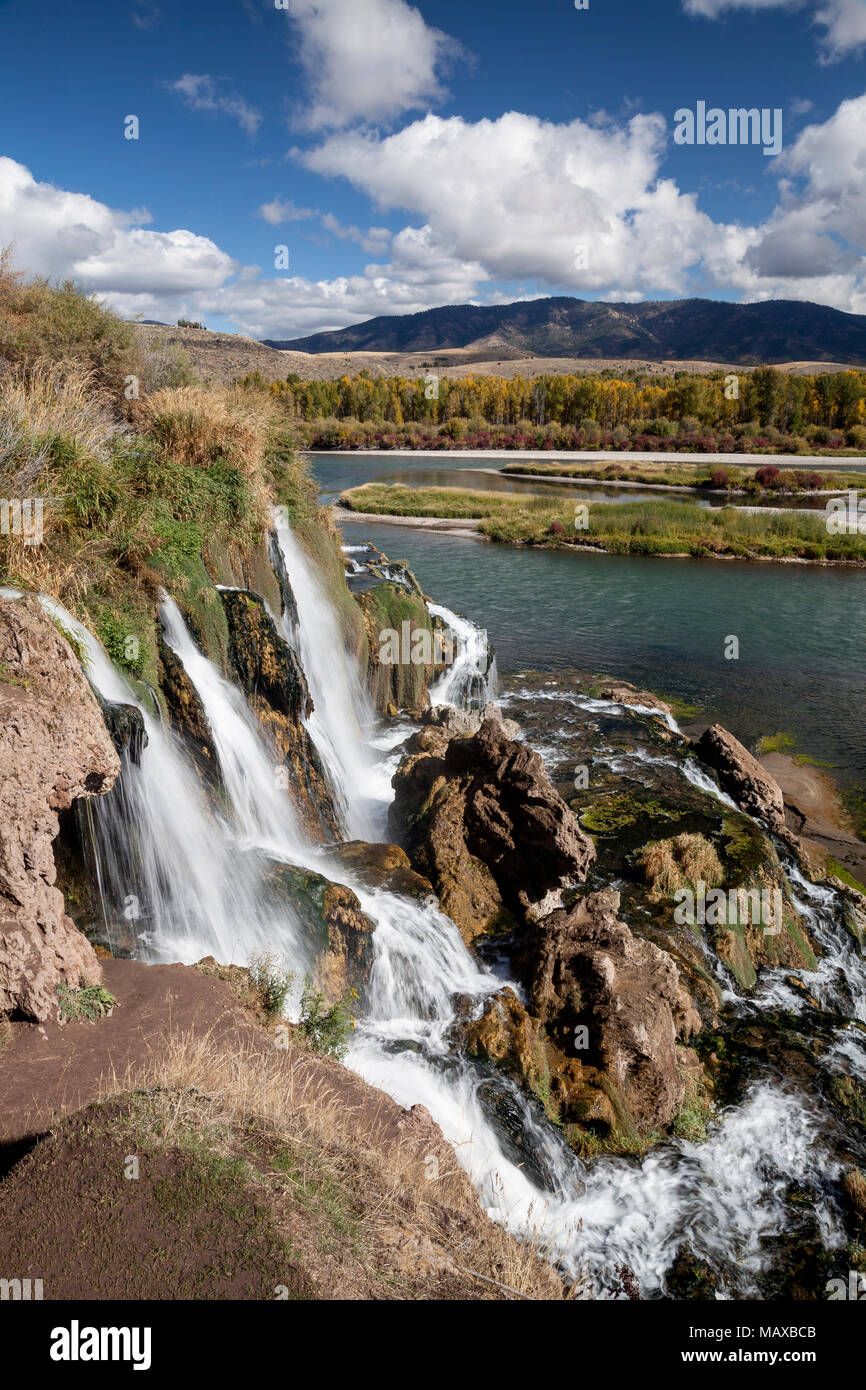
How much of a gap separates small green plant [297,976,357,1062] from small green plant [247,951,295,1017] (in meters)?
0.28

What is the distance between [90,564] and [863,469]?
85656mm

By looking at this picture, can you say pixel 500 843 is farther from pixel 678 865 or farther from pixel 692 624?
pixel 692 624

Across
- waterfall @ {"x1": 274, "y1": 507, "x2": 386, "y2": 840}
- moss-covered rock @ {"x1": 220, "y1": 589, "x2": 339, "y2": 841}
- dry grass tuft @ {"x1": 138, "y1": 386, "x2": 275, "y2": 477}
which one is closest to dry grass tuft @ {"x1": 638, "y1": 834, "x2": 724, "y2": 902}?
waterfall @ {"x1": 274, "y1": 507, "x2": 386, "y2": 840}

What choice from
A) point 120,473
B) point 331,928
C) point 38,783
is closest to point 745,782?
point 331,928

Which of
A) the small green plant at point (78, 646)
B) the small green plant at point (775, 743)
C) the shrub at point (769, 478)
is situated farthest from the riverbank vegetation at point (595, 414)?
the small green plant at point (78, 646)

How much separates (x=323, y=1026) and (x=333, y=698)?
9566 millimetres

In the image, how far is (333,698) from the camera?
648 inches

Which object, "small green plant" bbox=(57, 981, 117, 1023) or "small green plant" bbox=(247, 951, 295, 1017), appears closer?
"small green plant" bbox=(57, 981, 117, 1023)

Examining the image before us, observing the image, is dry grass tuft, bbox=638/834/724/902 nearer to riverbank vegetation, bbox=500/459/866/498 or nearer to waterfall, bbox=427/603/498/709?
waterfall, bbox=427/603/498/709

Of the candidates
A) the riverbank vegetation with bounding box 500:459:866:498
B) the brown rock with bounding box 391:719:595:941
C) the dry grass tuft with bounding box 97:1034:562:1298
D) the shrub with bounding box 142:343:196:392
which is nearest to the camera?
the dry grass tuft with bounding box 97:1034:562:1298

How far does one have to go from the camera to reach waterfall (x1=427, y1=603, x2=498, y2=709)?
20375mm
